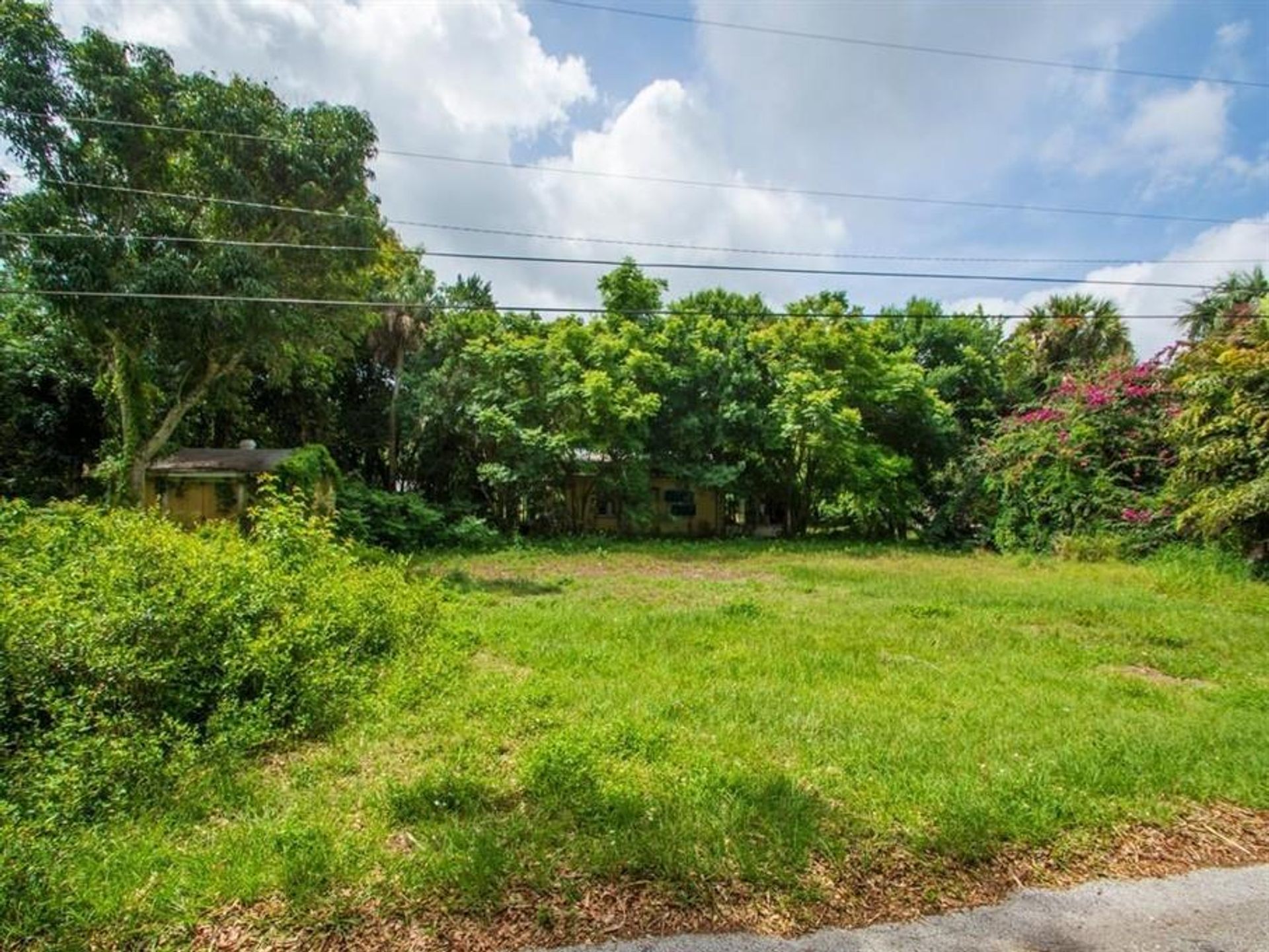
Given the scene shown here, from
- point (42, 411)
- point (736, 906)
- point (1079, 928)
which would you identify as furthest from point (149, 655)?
point (42, 411)

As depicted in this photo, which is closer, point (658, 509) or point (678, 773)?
point (678, 773)

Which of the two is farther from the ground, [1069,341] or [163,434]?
[1069,341]

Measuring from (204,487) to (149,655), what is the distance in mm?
10528

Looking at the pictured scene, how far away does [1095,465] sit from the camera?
13.0 metres

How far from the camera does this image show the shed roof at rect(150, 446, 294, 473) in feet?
39.4

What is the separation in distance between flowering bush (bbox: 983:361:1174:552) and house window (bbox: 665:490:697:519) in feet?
26.3

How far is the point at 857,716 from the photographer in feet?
13.0

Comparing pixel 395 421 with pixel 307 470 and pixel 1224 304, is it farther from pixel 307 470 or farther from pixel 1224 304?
pixel 1224 304

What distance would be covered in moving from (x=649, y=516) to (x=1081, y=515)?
9.51 m

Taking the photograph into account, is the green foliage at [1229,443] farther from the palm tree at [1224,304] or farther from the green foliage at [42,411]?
the green foliage at [42,411]

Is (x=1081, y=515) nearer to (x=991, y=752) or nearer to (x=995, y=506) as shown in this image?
(x=995, y=506)

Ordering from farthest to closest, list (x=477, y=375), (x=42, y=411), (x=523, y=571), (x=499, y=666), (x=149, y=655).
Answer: (x=477, y=375), (x=42, y=411), (x=523, y=571), (x=499, y=666), (x=149, y=655)

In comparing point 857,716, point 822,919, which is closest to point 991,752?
point 857,716

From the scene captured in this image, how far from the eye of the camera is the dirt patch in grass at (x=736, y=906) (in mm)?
2100
